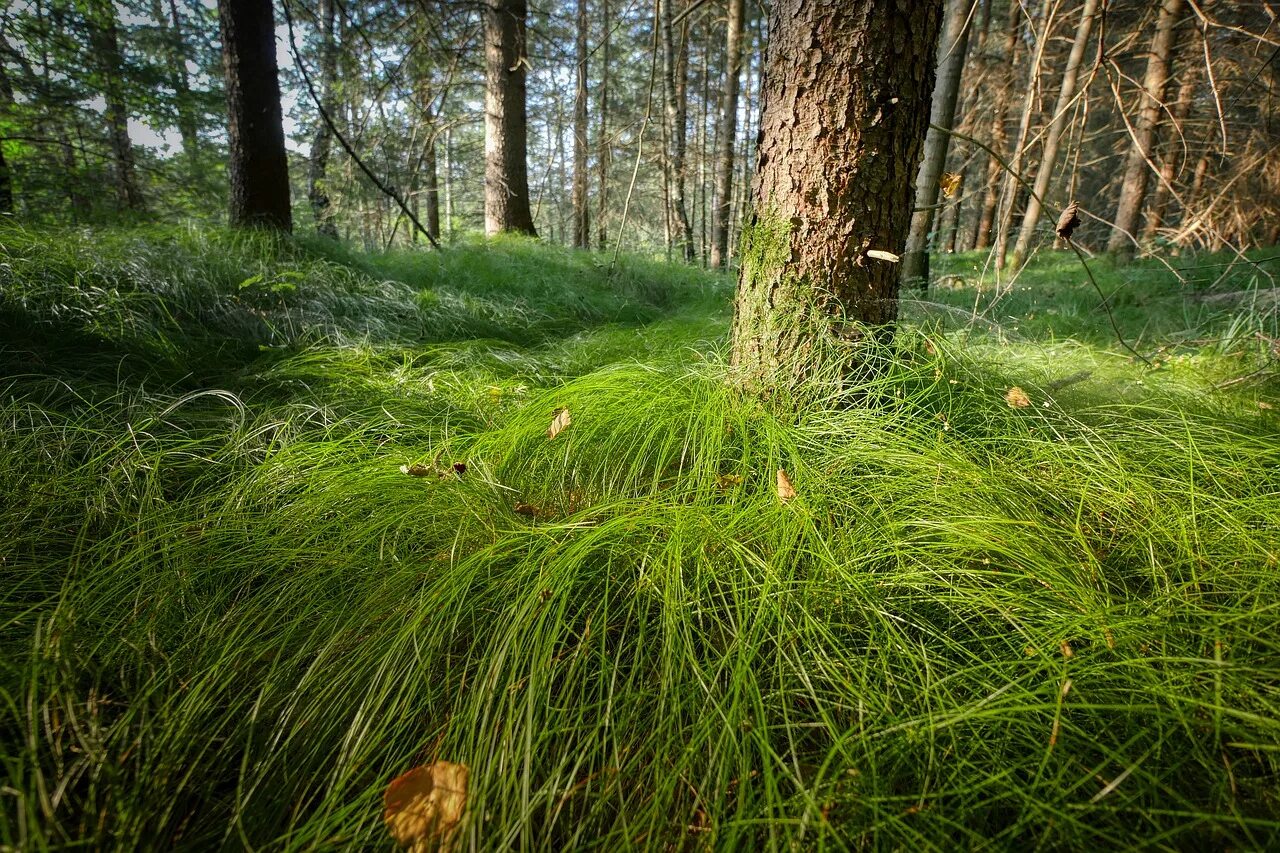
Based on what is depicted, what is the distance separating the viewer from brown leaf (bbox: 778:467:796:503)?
116 cm

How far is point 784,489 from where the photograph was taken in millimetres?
1191

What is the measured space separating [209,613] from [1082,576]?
1692mm

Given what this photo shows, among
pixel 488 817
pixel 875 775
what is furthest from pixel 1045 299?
pixel 488 817

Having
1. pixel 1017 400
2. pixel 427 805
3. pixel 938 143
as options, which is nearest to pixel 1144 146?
pixel 938 143

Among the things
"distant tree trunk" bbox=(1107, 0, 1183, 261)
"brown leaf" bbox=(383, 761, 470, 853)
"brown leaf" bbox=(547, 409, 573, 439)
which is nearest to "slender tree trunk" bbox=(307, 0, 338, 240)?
"brown leaf" bbox=(547, 409, 573, 439)

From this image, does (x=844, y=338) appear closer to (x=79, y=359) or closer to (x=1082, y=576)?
(x=1082, y=576)

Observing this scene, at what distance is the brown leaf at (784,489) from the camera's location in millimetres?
1163

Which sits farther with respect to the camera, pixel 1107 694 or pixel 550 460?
pixel 550 460

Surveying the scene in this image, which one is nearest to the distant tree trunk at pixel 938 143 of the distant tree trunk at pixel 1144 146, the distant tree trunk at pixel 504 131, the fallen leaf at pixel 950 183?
the fallen leaf at pixel 950 183

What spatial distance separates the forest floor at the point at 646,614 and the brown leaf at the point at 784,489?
0.06ft

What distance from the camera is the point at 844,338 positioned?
5.29ft

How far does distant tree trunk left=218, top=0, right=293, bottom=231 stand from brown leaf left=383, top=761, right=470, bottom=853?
4513 millimetres

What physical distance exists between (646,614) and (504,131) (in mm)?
7007

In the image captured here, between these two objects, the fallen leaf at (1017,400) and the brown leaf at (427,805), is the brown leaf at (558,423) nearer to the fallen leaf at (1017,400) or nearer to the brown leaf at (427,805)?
the brown leaf at (427,805)
